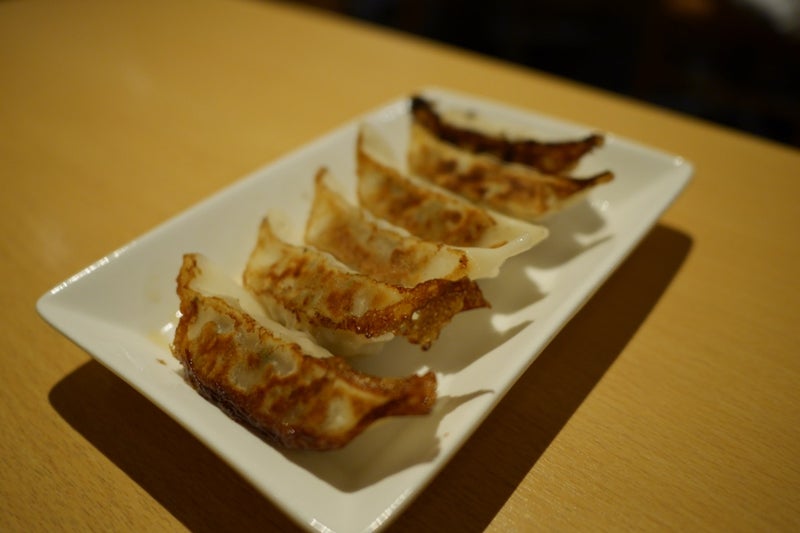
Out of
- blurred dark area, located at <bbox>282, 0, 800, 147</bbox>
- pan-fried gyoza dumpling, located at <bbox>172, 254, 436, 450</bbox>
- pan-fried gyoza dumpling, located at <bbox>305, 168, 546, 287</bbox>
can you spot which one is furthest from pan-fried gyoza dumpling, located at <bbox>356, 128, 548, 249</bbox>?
blurred dark area, located at <bbox>282, 0, 800, 147</bbox>

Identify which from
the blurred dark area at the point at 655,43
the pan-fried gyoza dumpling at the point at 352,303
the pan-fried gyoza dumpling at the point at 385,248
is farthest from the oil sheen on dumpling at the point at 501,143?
the blurred dark area at the point at 655,43

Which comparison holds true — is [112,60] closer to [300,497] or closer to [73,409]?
[73,409]

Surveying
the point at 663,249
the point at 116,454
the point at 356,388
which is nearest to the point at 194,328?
the point at 116,454

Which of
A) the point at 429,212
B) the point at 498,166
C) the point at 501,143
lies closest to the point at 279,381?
the point at 429,212

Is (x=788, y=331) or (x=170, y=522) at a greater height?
(x=788, y=331)

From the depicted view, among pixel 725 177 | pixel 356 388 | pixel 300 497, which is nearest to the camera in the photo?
pixel 300 497

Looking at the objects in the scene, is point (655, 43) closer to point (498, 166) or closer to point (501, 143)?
point (501, 143)

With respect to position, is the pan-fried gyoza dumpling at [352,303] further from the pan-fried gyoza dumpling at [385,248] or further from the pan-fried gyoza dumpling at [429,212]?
the pan-fried gyoza dumpling at [429,212]
